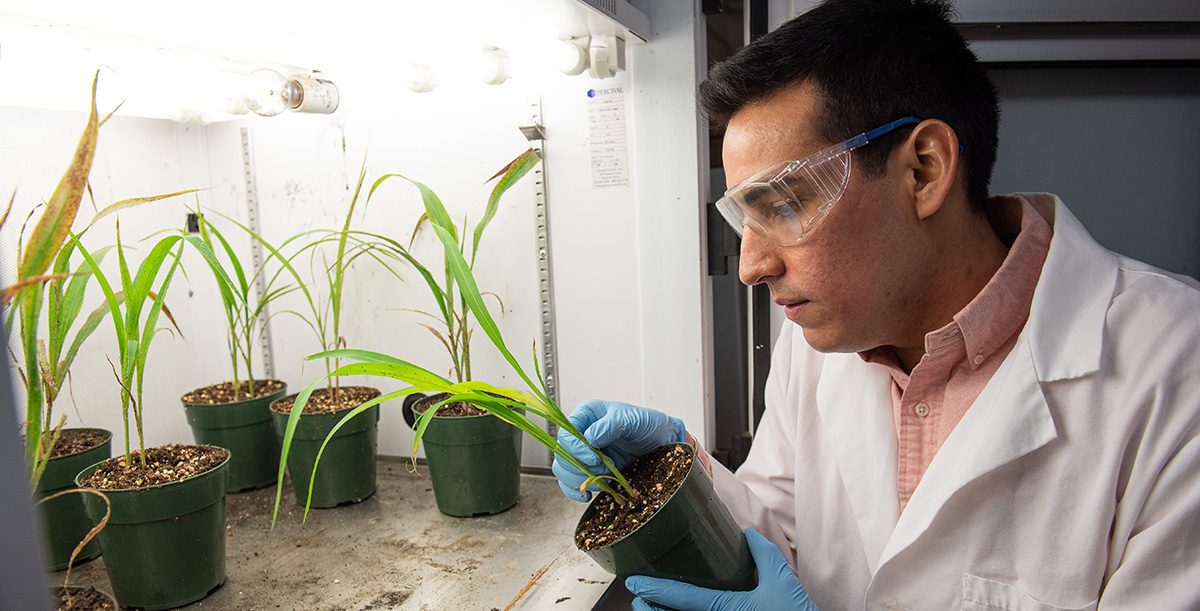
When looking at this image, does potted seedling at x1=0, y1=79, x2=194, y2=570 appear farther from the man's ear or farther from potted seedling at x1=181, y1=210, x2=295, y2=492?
the man's ear

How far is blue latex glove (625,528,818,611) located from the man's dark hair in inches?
21.3

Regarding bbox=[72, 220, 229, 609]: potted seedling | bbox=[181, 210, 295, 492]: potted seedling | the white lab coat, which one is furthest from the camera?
bbox=[181, 210, 295, 492]: potted seedling

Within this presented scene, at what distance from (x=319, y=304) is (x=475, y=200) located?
48cm

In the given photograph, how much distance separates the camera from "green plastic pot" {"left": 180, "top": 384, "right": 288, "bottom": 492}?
1451mm

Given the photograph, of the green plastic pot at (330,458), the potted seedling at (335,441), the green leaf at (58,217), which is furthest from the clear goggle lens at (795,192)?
the green plastic pot at (330,458)

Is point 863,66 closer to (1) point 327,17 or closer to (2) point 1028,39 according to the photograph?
(2) point 1028,39

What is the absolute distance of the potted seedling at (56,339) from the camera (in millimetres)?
630

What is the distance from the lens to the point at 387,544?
1237 millimetres

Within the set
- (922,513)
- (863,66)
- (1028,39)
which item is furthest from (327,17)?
(1028,39)

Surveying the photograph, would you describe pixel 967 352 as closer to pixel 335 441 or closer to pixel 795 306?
pixel 795 306

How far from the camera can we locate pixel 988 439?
2.79 feet

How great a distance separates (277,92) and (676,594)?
1.06 m

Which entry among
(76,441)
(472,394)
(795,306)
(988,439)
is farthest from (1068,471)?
(76,441)

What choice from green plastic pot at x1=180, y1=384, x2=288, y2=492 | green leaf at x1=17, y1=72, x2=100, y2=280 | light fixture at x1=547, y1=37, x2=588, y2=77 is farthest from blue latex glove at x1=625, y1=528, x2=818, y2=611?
green plastic pot at x1=180, y1=384, x2=288, y2=492
